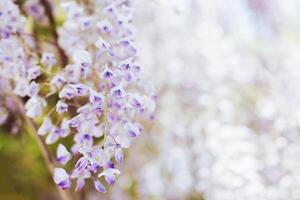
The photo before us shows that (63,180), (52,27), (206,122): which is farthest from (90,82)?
(206,122)

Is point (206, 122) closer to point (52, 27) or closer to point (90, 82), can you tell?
point (52, 27)

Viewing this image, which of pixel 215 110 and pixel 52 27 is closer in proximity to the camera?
pixel 52 27

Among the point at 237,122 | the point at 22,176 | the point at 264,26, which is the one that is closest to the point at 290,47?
the point at 264,26

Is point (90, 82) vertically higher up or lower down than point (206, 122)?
lower down

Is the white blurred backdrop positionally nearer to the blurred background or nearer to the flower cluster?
the blurred background

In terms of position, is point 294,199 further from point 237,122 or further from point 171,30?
point 171,30

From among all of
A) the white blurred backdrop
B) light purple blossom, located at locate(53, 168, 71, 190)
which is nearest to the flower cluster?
light purple blossom, located at locate(53, 168, 71, 190)
